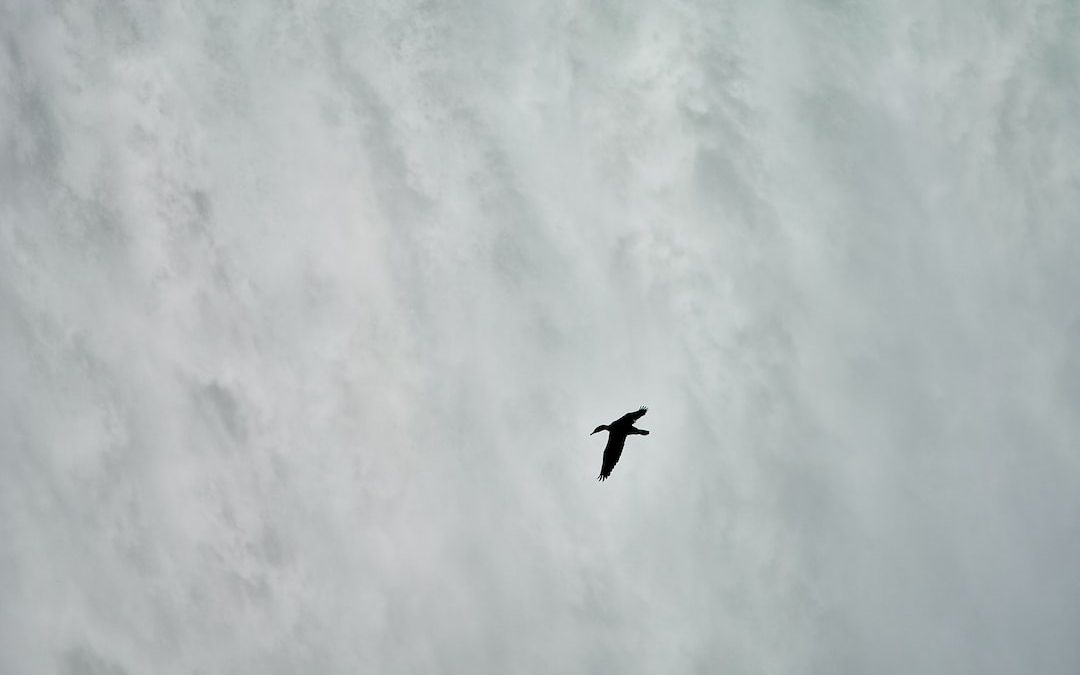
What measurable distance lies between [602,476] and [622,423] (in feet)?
9.15

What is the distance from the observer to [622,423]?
45375 mm

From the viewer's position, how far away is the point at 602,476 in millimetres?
45844
